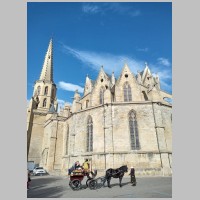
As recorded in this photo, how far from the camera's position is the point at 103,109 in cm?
1983

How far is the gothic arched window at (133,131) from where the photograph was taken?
17.7 m

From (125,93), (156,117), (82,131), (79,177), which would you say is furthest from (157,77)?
(79,177)

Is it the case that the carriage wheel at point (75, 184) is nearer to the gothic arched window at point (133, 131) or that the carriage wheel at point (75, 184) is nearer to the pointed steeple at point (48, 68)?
the gothic arched window at point (133, 131)

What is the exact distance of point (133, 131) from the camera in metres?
18.3

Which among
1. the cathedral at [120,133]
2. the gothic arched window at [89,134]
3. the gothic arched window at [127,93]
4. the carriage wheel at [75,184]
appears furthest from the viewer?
the gothic arched window at [127,93]

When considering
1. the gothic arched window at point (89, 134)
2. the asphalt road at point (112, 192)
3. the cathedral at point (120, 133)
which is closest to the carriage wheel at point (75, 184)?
the asphalt road at point (112, 192)

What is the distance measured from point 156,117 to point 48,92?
102 ft

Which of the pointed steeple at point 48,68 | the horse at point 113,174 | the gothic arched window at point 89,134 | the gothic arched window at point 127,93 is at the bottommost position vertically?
the horse at point 113,174

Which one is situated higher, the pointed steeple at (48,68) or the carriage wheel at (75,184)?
the pointed steeple at (48,68)

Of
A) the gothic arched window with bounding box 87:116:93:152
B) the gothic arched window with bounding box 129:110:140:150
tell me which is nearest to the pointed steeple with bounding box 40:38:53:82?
the gothic arched window with bounding box 87:116:93:152

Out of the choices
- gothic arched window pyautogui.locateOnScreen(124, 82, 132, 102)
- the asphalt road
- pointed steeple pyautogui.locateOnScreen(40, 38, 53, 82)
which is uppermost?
pointed steeple pyautogui.locateOnScreen(40, 38, 53, 82)

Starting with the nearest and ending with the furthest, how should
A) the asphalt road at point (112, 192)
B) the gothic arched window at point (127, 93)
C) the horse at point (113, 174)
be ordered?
the asphalt road at point (112, 192) < the horse at point (113, 174) < the gothic arched window at point (127, 93)

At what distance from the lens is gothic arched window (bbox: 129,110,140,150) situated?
17.7 m

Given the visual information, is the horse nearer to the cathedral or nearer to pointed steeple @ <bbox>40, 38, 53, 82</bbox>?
the cathedral
